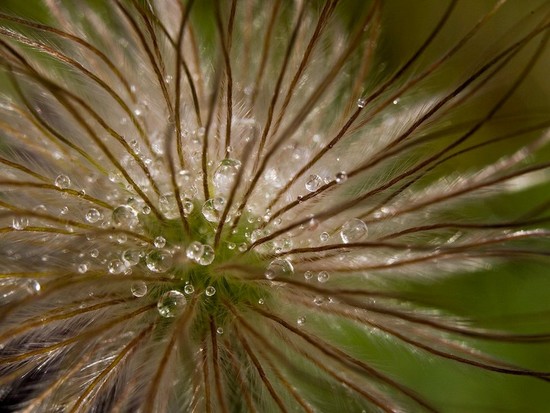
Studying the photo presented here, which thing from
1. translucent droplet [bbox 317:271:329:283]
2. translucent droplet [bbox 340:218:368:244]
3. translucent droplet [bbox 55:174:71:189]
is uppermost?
translucent droplet [bbox 55:174:71:189]

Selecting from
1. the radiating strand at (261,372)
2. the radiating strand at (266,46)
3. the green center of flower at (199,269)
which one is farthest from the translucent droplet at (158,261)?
the radiating strand at (266,46)

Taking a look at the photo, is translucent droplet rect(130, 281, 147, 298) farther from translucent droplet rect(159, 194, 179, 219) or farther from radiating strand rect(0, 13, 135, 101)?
radiating strand rect(0, 13, 135, 101)

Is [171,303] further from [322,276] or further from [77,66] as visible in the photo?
[77,66]

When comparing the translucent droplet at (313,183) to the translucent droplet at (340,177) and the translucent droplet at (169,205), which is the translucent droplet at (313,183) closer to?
the translucent droplet at (340,177)

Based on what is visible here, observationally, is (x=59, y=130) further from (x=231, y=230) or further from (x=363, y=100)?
(x=363, y=100)

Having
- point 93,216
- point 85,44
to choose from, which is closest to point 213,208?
point 93,216

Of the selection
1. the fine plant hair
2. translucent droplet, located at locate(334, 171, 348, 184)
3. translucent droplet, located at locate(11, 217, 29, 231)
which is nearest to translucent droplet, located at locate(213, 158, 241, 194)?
the fine plant hair
